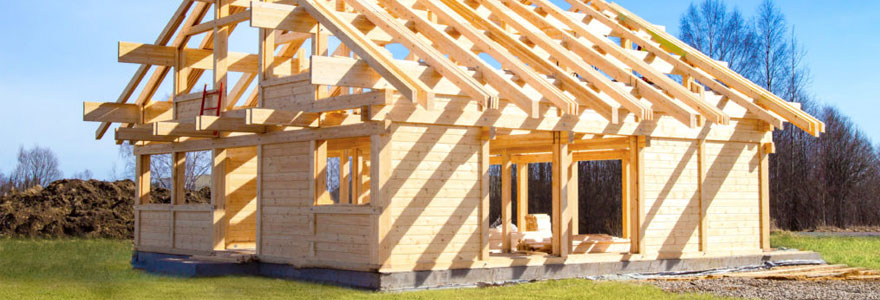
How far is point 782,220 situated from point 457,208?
2486 centimetres

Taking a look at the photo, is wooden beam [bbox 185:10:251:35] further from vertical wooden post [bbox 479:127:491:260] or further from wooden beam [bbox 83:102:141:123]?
vertical wooden post [bbox 479:127:491:260]

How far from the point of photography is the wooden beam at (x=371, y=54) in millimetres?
10625

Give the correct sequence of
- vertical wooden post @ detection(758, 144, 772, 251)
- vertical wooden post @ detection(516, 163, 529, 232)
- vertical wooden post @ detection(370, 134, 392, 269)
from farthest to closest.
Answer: vertical wooden post @ detection(516, 163, 529, 232) < vertical wooden post @ detection(758, 144, 772, 251) < vertical wooden post @ detection(370, 134, 392, 269)

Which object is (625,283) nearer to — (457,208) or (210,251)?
(457,208)

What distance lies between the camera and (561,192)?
1323cm

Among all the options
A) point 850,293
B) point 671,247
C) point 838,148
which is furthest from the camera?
point 838,148

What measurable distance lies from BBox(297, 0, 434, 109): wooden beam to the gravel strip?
13.8ft

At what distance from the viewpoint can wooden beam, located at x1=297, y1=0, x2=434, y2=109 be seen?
1062 centimetres

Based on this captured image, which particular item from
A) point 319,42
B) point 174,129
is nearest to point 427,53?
point 319,42

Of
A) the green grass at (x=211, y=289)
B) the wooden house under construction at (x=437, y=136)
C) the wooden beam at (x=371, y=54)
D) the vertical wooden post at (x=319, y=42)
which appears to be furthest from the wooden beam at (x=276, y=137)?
the green grass at (x=211, y=289)

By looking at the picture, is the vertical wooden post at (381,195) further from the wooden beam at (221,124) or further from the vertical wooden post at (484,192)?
the wooden beam at (221,124)

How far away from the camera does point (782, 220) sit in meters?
33.9

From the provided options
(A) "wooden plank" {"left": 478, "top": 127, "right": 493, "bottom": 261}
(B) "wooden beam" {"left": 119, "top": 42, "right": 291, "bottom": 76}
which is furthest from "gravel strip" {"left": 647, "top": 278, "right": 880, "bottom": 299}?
(B) "wooden beam" {"left": 119, "top": 42, "right": 291, "bottom": 76}

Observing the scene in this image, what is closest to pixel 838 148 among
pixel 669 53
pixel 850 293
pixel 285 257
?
pixel 669 53
